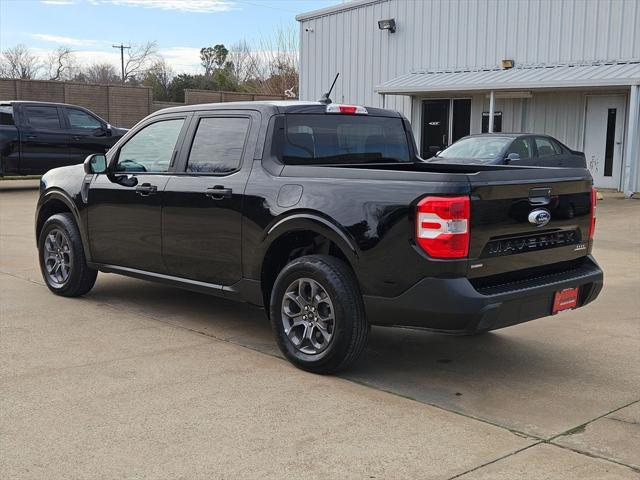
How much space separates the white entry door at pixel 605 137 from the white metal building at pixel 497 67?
3 cm

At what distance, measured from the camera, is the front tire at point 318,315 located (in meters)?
4.80

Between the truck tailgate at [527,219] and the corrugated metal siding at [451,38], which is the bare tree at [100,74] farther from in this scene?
the truck tailgate at [527,219]

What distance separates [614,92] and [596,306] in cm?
1386

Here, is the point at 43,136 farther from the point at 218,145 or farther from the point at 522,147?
the point at 218,145

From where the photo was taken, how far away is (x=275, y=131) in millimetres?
5543

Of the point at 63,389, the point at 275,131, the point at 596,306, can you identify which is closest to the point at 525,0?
the point at 596,306

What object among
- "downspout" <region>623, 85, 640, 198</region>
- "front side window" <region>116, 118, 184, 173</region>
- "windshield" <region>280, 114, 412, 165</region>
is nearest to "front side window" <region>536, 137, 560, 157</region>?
"downspout" <region>623, 85, 640, 198</region>

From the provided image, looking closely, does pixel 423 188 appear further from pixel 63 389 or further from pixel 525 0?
pixel 525 0

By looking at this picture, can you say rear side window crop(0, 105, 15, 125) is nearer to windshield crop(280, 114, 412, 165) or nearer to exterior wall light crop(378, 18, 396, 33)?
exterior wall light crop(378, 18, 396, 33)

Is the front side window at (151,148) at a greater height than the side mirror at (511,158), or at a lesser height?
greater

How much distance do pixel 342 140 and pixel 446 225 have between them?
1.73 m

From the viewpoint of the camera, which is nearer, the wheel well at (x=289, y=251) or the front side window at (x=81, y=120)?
the wheel well at (x=289, y=251)

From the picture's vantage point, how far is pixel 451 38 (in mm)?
22266

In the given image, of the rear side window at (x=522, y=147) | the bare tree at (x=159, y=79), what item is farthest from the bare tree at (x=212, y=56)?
the rear side window at (x=522, y=147)
